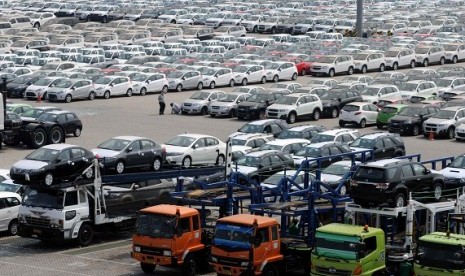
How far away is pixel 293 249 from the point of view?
1256 inches

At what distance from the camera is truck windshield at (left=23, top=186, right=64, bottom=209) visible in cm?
3591

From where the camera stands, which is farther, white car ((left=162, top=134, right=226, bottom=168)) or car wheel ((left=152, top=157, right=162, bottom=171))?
white car ((left=162, top=134, right=226, bottom=168))

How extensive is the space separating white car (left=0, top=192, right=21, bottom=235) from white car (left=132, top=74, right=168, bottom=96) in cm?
3033

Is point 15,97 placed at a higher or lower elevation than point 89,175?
lower

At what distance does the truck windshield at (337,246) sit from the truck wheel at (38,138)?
22.5 meters

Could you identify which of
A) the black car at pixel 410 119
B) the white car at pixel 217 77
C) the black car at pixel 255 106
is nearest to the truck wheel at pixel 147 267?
the black car at pixel 410 119

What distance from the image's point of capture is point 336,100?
199ft

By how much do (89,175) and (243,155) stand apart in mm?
9321

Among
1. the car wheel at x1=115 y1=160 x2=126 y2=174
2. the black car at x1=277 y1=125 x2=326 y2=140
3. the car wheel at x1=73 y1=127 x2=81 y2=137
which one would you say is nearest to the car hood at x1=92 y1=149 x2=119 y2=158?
the car wheel at x1=115 y1=160 x2=126 y2=174

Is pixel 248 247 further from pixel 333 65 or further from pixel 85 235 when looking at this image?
pixel 333 65

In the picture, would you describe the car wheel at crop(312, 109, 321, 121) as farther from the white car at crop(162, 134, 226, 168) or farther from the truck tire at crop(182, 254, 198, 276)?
the truck tire at crop(182, 254, 198, 276)

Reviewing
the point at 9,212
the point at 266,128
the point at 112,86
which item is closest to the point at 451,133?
the point at 266,128

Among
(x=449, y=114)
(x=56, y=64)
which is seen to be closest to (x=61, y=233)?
(x=449, y=114)

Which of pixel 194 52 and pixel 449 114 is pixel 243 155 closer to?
pixel 449 114
